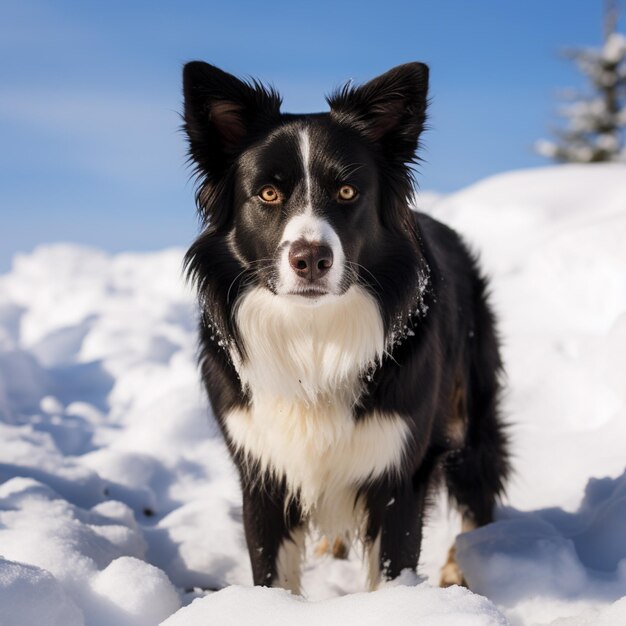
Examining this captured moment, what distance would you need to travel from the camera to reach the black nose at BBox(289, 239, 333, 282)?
2785mm

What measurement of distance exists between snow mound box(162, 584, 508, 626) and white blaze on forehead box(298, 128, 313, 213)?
142 cm

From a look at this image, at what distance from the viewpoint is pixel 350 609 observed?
2.33m

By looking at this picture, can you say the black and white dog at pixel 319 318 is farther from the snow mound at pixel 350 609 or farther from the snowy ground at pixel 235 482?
the snow mound at pixel 350 609

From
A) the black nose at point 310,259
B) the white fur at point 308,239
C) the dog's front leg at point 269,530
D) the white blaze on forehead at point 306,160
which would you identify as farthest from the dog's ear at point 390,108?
the dog's front leg at point 269,530

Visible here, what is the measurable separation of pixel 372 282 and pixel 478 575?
1480 mm

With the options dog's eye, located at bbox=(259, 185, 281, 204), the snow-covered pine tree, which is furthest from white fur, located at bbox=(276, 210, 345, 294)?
the snow-covered pine tree

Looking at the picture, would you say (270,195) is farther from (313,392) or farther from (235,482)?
(235,482)

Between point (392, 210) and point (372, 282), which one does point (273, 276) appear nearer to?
point (372, 282)

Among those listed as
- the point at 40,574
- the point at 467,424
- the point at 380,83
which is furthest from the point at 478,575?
the point at 380,83

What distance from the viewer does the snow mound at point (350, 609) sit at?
2170 mm

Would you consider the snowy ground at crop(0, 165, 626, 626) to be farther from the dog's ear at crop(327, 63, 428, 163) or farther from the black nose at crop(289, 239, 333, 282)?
the dog's ear at crop(327, 63, 428, 163)

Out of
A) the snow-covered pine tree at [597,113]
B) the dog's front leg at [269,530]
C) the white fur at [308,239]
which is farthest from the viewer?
the snow-covered pine tree at [597,113]

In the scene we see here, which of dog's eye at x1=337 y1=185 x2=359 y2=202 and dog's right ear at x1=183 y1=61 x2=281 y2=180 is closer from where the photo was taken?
dog's eye at x1=337 y1=185 x2=359 y2=202

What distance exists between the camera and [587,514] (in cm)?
409
